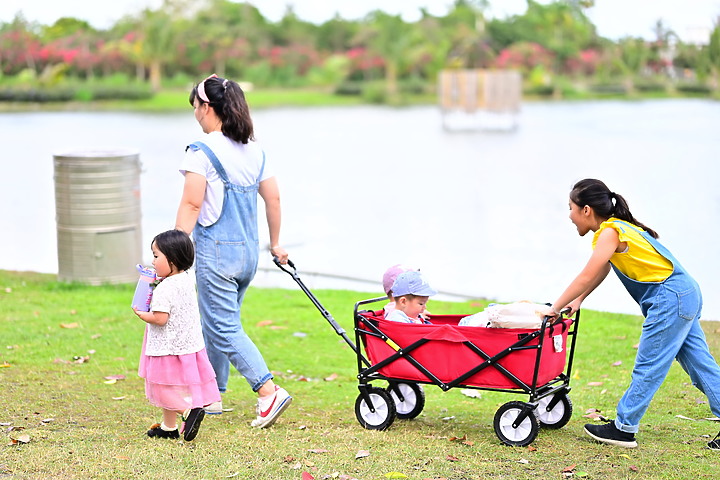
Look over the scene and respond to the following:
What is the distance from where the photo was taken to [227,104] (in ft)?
15.2

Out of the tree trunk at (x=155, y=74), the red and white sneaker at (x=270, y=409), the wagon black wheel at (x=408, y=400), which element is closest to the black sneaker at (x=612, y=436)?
the wagon black wheel at (x=408, y=400)

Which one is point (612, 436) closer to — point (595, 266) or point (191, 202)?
point (595, 266)

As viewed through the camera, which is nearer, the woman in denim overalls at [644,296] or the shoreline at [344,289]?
the woman in denim overalls at [644,296]

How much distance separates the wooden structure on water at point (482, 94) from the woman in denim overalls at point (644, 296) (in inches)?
1266

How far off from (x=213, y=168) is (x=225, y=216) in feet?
0.78

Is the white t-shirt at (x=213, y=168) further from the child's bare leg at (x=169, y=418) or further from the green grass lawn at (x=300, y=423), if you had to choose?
the green grass lawn at (x=300, y=423)

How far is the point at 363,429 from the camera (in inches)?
187

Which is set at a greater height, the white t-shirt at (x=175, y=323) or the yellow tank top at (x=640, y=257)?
the yellow tank top at (x=640, y=257)

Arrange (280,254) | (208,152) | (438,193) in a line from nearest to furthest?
1. (208,152)
2. (280,254)
3. (438,193)

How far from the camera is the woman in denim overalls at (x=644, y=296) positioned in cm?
428

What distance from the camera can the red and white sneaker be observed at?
471 cm

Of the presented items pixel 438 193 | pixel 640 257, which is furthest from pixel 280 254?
pixel 438 193

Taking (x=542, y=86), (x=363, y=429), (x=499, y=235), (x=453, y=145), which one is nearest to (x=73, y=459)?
(x=363, y=429)

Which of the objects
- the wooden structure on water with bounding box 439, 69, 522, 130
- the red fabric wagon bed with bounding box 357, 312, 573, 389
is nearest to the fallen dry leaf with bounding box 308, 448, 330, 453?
the red fabric wagon bed with bounding box 357, 312, 573, 389
